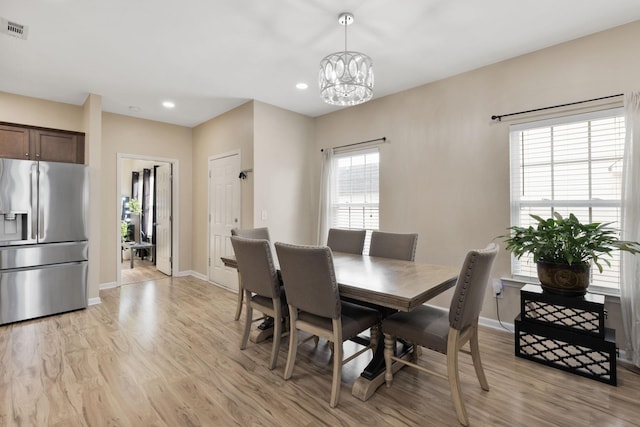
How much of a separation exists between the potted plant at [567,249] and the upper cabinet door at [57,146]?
5494 mm

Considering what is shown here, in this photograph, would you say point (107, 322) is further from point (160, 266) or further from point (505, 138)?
point (505, 138)

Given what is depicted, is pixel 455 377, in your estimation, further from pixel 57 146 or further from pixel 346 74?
pixel 57 146

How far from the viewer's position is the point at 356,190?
454 cm

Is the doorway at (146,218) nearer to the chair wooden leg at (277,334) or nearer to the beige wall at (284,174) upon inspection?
the beige wall at (284,174)

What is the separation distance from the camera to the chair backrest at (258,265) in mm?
2293

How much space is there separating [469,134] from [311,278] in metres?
2.56

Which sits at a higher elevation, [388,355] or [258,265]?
[258,265]

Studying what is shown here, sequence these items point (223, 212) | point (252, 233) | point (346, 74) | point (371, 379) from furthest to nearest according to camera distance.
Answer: point (223, 212) < point (252, 233) < point (346, 74) < point (371, 379)

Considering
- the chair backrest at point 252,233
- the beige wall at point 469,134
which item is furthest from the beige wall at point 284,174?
the beige wall at point 469,134

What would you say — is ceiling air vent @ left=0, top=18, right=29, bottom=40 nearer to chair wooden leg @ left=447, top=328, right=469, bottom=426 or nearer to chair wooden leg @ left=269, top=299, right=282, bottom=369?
chair wooden leg @ left=269, top=299, right=282, bottom=369

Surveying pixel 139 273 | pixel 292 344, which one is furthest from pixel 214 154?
pixel 292 344

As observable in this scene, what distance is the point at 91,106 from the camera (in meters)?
3.96

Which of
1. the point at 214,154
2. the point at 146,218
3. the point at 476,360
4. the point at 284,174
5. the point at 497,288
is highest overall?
the point at 214,154

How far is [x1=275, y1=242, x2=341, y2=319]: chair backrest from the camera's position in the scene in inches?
74.4
